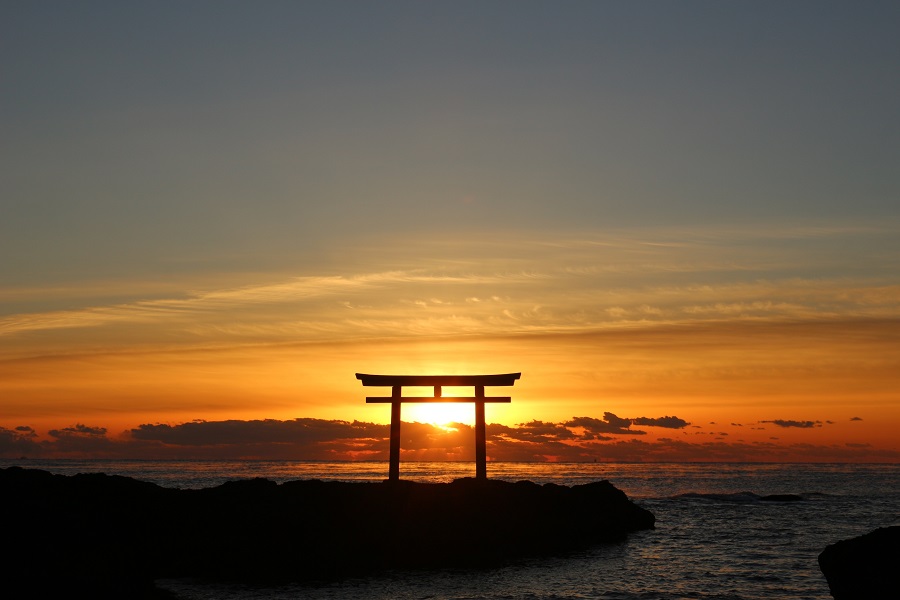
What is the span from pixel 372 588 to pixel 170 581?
203 inches

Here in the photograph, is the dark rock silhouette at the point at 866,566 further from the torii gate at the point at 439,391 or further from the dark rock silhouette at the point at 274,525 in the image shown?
the torii gate at the point at 439,391

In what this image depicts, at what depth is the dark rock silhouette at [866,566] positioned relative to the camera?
12836mm

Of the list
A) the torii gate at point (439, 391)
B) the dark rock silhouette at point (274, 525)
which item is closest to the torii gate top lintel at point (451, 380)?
the torii gate at point (439, 391)

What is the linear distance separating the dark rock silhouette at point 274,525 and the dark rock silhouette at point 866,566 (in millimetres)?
11372

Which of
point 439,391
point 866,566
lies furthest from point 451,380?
point 866,566

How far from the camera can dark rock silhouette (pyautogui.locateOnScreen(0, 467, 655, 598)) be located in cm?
2077

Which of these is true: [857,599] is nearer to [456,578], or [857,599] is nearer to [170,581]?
[456,578]

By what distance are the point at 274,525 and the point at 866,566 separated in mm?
15011

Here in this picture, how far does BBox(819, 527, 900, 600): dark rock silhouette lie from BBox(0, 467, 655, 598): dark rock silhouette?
11372 mm

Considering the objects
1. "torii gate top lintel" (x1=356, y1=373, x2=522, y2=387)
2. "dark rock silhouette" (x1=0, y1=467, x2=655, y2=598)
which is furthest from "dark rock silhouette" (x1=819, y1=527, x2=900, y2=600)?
"torii gate top lintel" (x1=356, y1=373, x2=522, y2=387)

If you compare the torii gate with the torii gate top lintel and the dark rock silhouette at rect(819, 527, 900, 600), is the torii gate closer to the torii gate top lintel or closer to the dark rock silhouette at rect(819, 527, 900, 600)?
the torii gate top lintel

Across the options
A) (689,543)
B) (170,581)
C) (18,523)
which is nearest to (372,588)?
(170,581)

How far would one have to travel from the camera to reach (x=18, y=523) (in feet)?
62.8

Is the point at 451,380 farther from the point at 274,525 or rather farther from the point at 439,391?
the point at 274,525
